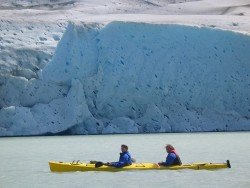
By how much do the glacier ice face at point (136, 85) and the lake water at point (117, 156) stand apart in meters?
0.68

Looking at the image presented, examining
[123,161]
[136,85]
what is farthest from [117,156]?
[136,85]

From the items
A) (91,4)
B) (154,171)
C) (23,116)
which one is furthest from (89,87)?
(91,4)

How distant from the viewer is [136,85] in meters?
33.1

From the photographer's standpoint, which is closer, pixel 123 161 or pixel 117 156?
pixel 123 161

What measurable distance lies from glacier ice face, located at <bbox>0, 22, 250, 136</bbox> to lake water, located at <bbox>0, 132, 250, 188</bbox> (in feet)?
2.24

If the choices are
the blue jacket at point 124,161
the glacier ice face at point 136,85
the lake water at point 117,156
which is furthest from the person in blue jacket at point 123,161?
the glacier ice face at point 136,85

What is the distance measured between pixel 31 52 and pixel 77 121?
5.28 meters

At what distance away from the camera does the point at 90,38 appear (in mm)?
34156

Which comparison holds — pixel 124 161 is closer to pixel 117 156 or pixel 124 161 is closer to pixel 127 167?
pixel 127 167

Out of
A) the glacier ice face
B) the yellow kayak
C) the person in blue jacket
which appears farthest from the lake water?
the glacier ice face

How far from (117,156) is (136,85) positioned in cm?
1148

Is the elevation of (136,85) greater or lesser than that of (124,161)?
lesser

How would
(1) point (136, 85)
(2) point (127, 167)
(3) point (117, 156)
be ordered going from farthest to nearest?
(1) point (136, 85) → (3) point (117, 156) → (2) point (127, 167)

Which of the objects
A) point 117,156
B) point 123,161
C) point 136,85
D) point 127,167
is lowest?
point 136,85
